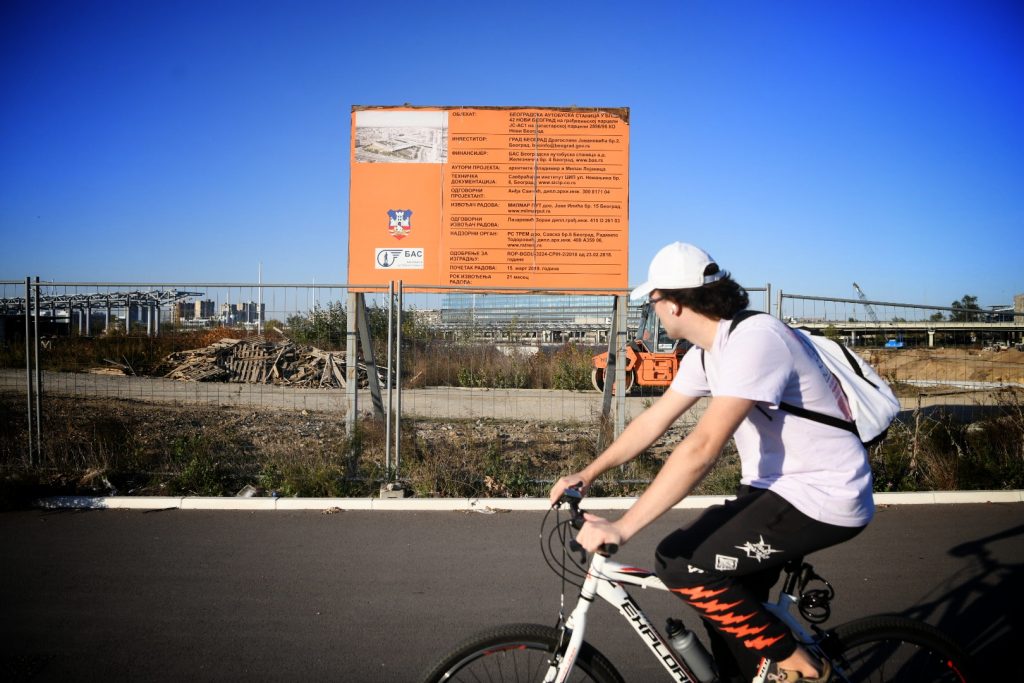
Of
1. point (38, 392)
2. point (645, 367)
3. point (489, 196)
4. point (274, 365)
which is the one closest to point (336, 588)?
point (38, 392)

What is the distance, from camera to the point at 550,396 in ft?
27.6

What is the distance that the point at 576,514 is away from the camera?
8.06 feet

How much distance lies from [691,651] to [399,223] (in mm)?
7414

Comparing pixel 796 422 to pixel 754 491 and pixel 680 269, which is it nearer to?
pixel 754 491

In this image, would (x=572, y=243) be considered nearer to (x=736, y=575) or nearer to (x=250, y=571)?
(x=250, y=571)

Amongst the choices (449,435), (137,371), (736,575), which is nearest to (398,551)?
(449,435)

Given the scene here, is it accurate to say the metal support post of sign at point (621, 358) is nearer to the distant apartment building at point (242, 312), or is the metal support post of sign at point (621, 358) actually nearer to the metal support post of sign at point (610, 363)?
the metal support post of sign at point (610, 363)

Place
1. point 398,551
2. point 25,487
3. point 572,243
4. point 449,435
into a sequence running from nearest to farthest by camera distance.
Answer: point 398,551 → point 25,487 → point 449,435 → point 572,243

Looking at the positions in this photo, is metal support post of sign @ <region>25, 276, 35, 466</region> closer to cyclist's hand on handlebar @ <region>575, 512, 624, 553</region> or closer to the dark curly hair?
cyclist's hand on handlebar @ <region>575, 512, 624, 553</region>

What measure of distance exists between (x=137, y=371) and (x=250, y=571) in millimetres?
4251

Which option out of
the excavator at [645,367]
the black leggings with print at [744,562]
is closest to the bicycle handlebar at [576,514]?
the black leggings with print at [744,562]

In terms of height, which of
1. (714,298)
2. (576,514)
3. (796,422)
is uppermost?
(714,298)

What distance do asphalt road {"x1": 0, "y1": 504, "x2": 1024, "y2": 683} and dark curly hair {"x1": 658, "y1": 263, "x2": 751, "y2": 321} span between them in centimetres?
218

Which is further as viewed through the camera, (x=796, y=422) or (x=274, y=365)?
(x=274, y=365)
